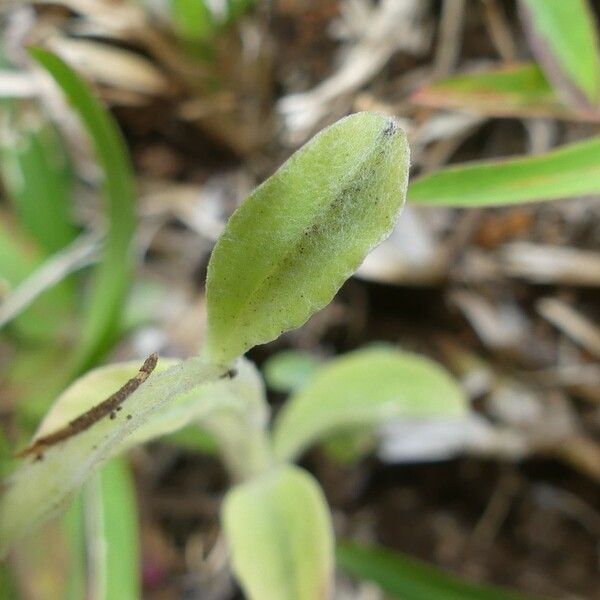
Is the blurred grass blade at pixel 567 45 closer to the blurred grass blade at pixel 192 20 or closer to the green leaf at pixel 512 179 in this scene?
the green leaf at pixel 512 179

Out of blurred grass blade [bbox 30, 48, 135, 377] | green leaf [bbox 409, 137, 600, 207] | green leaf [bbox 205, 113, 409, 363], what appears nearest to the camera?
green leaf [bbox 205, 113, 409, 363]

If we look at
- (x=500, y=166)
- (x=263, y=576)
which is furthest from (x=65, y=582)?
(x=500, y=166)

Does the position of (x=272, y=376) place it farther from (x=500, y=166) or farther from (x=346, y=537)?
(x=500, y=166)

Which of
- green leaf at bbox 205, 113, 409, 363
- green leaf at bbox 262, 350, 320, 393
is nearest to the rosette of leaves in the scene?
green leaf at bbox 205, 113, 409, 363

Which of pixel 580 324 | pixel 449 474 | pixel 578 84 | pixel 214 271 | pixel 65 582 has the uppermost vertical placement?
pixel 214 271

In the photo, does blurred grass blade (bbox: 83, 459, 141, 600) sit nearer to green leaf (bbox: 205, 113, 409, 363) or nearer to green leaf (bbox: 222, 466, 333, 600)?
green leaf (bbox: 222, 466, 333, 600)

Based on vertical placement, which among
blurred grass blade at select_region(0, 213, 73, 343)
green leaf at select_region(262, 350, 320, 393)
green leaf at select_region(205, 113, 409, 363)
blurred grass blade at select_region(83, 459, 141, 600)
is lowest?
green leaf at select_region(262, 350, 320, 393)
